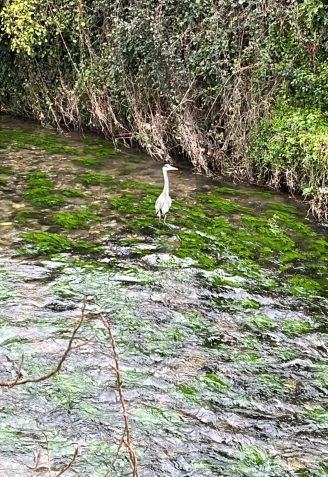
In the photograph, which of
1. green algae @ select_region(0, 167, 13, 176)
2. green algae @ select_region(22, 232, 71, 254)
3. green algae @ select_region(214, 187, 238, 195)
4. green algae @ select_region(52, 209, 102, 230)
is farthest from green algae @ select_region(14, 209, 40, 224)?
green algae @ select_region(214, 187, 238, 195)

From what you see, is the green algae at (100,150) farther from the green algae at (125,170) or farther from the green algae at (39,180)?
the green algae at (39,180)

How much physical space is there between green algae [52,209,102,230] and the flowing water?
0.03 m

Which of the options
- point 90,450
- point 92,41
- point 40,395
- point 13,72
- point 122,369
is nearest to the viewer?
point 90,450

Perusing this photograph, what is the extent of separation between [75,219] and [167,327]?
130 inches

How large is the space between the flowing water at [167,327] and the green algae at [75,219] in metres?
0.03

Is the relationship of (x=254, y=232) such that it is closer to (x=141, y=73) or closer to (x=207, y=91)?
(x=207, y=91)

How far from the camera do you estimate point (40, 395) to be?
4.98 meters

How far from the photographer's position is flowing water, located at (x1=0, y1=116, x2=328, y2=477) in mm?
4488

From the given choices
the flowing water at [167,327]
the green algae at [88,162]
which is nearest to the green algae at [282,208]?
the flowing water at [167,327]

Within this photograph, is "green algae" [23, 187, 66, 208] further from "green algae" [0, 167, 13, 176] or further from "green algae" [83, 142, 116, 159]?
"green algae" [83, 142, 116, 159]

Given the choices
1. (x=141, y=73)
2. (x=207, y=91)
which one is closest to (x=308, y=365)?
(x=207, y=91)

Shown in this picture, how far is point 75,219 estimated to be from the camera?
8852mm

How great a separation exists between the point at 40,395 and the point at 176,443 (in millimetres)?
1268

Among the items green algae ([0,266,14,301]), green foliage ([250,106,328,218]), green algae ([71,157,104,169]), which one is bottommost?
green algae ([0,266,14,301])
